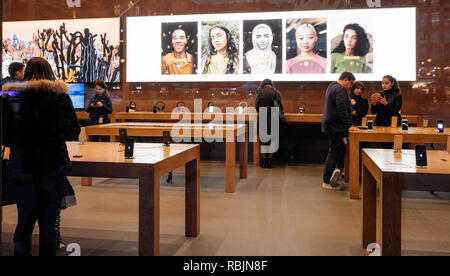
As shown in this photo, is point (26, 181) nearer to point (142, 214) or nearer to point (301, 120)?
point (142, 214)

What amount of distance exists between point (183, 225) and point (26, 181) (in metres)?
1.93

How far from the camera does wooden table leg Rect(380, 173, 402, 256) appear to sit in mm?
2342

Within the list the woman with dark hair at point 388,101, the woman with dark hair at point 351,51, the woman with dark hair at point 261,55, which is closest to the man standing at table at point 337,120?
the woman with dark hair at point 388,101

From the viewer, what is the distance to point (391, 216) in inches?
92.9

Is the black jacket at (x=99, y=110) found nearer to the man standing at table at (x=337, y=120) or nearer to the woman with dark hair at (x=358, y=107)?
the man standing at table at (x=337, y=120)

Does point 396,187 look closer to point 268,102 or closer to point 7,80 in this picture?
point 7,80

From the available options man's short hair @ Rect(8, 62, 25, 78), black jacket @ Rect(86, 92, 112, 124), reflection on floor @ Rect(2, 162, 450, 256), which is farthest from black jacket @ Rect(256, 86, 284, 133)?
man's short hair @ Rect(8, 62, 25, 78)

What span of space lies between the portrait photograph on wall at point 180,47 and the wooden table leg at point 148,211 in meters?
5.50

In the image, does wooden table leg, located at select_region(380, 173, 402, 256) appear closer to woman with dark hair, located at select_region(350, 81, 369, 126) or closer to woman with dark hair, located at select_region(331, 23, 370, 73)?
woman with dark hair, located at select_region(350, 81, 369, 126)

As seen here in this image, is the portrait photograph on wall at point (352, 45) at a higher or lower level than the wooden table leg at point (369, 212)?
higher

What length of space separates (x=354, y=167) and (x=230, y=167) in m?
1.44

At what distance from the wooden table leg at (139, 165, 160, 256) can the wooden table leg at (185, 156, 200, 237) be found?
877 mm

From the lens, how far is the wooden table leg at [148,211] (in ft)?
8.46

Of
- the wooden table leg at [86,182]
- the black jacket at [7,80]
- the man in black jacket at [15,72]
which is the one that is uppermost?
the man in black jacket at [15,72]
